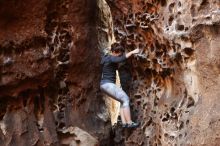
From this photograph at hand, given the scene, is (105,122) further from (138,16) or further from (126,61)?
(138,16)

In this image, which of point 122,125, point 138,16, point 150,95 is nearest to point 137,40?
point 138,16

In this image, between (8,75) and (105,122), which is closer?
(8,75)

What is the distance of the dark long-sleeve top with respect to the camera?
19.6ft

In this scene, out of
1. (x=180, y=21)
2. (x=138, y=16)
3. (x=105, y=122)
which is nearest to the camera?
(x=180, y=21)

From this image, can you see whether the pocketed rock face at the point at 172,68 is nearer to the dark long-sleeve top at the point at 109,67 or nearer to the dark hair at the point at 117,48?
the dark hair at the point at 117,48

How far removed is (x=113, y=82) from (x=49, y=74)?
2.84 feet

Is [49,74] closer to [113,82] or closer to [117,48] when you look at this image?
[113,82]

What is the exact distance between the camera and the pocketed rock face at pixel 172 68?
4.75m

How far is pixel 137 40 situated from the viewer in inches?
233

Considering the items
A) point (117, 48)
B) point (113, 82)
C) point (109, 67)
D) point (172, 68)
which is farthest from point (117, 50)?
point (172, 68)

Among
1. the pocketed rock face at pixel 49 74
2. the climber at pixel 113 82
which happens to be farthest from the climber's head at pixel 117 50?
the pocketed rock face at pixel 49 74

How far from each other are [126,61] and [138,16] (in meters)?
0.65

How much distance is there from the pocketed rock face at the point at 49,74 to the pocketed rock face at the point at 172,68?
0.46 metres

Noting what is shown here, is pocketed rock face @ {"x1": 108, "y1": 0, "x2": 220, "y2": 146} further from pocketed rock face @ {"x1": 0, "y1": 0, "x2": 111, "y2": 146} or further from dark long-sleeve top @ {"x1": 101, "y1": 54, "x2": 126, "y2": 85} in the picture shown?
pocketed rock face @ {"x1": 0, "y1": 0, "x2": 111, "y2": 146}
